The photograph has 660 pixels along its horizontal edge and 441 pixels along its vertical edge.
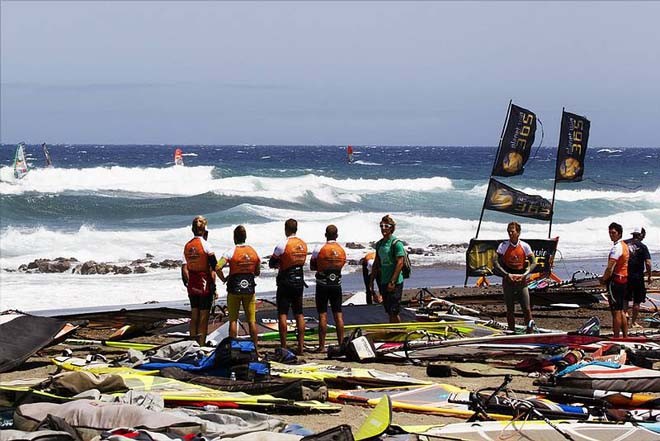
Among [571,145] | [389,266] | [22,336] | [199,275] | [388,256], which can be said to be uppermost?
[571,145]

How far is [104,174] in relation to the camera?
56688mm

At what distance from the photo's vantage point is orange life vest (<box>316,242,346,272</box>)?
1088 cm

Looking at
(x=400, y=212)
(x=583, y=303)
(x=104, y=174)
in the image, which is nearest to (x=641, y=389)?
(x=583, y=303)

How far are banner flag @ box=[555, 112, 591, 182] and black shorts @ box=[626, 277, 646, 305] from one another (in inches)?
168

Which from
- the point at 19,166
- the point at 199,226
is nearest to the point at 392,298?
the point at 199,226

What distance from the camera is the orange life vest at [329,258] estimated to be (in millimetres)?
10883

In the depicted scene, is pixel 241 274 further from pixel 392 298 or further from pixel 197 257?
pixel 392 298

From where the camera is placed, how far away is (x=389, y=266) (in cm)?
1166

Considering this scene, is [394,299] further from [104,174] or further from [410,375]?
[104,174]

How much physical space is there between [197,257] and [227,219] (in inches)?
989

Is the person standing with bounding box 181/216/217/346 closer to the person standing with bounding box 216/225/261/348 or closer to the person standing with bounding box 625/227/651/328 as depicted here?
the person standing with bounding box 216/225/261/348

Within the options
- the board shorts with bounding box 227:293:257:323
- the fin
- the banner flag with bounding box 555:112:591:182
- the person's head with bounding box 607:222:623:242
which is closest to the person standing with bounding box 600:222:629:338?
the person's head with bounding box 607:222:623:242

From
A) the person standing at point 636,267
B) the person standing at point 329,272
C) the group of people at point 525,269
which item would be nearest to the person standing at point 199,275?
the person standing at point 329,272

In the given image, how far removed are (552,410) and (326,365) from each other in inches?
115
